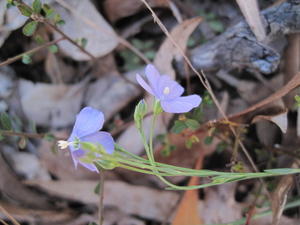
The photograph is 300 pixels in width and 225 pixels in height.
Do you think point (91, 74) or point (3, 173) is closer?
point (3, 173)

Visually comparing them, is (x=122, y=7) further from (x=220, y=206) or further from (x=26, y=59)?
(x=220, y=206)

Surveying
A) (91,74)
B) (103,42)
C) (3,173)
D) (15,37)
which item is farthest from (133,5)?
(3,173)

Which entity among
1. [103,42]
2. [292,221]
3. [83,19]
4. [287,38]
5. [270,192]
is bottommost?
[292,221]

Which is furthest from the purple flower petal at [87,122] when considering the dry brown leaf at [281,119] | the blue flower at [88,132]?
the dry brown leaf at [281,119]

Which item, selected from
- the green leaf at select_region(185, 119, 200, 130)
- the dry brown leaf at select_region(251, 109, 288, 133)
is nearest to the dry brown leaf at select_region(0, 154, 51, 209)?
the green leaf at select_region(185, 119, 200, 130)

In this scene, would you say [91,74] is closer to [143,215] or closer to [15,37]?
[15,37]

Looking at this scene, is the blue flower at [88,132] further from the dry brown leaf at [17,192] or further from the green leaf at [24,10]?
the dry brown leaf at [17,192]

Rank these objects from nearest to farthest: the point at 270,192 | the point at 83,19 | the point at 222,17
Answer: the point at 270,192
the point at 83,19
the point at 222,17
